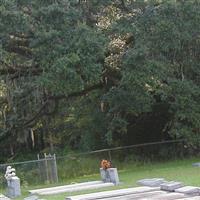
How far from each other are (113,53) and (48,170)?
6.24 meters

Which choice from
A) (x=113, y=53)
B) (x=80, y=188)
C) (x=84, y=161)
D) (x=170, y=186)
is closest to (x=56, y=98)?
(x=84, y=161)

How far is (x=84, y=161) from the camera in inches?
1019

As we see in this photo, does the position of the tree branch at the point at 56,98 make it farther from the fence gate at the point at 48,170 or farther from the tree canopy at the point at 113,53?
the fence gate at the point at 48,170

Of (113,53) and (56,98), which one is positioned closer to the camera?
(113,53)

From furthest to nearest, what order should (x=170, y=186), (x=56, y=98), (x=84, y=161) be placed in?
(x=56, y=98), (x=84, y=161), (x=170, y=186)

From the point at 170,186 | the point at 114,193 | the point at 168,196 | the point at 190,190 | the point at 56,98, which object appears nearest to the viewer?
the point at 168,196

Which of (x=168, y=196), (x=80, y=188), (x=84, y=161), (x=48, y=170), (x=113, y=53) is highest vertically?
(x=113, y=53)

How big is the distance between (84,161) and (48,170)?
110 inches

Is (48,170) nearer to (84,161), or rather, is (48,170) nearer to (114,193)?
(84,161)

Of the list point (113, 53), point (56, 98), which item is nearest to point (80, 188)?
point (113, 53)

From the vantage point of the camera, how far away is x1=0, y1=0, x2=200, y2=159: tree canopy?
23.0m

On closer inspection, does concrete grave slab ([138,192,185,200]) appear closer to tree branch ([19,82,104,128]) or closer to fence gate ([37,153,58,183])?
fence gate ([37,153,58,183])

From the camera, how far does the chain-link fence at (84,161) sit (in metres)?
23.4

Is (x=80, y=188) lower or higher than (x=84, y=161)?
lower
